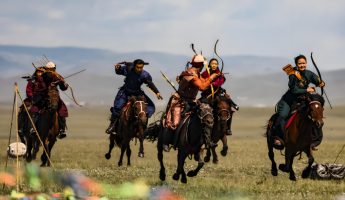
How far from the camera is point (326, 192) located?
13703 millimetres

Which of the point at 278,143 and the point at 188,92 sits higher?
the point at 188,92

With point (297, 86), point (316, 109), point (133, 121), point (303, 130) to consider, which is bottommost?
point (303, 130)

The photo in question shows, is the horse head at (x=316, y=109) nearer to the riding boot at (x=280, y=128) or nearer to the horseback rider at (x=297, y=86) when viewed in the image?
the horseback rider at (x=297, y=86)

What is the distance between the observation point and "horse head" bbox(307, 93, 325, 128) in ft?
49.5

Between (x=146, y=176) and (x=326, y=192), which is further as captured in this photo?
(x=146, y=176)

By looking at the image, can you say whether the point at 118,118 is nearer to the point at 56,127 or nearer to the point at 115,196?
the point at 56,127

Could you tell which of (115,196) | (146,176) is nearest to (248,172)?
(146,176)

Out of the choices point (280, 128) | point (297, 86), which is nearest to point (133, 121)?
point (280, 128)

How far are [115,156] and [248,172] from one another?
11427 mm

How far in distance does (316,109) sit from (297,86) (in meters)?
1.53

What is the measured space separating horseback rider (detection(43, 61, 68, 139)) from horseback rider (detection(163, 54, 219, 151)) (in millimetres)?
4024

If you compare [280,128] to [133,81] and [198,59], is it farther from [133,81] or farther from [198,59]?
[133,81]

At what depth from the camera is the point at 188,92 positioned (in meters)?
14.3

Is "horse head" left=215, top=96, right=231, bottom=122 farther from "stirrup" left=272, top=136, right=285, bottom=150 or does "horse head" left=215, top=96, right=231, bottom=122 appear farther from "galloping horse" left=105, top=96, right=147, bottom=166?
"galloping horse" left=105, top=96, right=147, bottom=166
